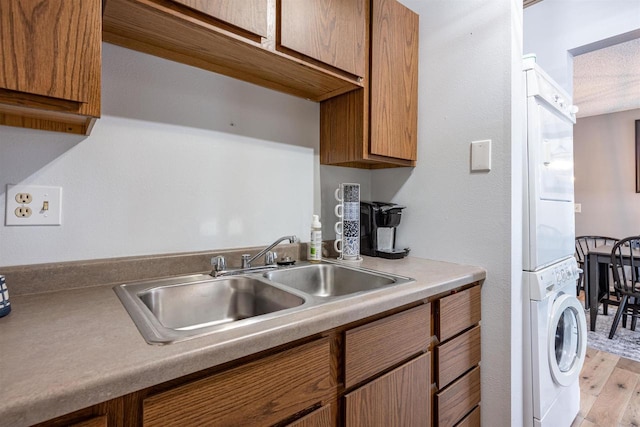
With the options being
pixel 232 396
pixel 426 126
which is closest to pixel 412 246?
pixel 426 126

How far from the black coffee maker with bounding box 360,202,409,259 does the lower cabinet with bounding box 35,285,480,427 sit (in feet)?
1.44

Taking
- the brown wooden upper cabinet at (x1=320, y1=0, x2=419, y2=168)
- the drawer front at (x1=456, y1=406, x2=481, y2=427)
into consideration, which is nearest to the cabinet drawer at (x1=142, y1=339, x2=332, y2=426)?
the drawer front at (x1=456, y1=406, x2=481, y2=427)

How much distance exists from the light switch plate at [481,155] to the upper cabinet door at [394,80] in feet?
0.91

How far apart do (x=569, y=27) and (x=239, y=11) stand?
8.00ft

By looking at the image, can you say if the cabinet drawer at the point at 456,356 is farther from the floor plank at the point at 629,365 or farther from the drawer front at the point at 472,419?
the floor plank at the point at 629,365

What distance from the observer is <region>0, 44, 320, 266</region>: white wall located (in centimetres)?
93

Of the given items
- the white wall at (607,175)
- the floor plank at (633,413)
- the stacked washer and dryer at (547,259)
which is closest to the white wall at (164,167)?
the stacked washer and dryer at (547,259)

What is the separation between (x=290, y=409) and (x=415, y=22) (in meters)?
1.68

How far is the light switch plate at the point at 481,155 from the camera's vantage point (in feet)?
4.30

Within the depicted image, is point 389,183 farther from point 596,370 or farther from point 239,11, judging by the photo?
point 596,370

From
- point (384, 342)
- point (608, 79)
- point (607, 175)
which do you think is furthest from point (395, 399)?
point (607, 175)

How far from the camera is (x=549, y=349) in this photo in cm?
133

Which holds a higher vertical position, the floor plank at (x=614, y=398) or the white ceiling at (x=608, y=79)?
the white ceiling at (x=608, y=79)

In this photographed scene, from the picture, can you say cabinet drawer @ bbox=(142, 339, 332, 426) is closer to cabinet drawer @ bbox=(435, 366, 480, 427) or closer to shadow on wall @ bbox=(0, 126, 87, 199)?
cabinet drawer @ bbox=(435, 366, 480, 427)
